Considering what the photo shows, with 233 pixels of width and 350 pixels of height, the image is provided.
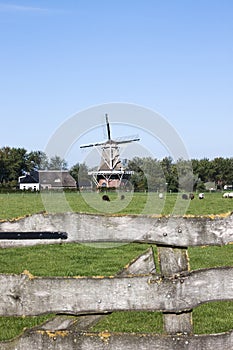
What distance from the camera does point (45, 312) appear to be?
5434 mm

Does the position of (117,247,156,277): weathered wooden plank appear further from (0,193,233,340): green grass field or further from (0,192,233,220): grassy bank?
(0,192,233,220): grassy bank

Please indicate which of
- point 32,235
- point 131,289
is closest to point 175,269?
point 131,289

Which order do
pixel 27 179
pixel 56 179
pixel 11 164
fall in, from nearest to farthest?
pixel 56 179, pixel 27 179, pixel 11 164

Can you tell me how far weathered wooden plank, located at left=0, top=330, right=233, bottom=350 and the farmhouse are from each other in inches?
4646

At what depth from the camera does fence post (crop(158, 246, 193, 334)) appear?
5504 mm

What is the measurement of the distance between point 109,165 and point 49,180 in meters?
55.3

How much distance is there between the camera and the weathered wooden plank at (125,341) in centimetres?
527

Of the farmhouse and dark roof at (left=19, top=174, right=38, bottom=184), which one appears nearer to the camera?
the farmhouse

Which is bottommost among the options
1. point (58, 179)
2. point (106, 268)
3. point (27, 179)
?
point (106, 268)

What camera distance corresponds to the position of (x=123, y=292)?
5.39 metres

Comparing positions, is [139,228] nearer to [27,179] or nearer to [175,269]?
[175,269]

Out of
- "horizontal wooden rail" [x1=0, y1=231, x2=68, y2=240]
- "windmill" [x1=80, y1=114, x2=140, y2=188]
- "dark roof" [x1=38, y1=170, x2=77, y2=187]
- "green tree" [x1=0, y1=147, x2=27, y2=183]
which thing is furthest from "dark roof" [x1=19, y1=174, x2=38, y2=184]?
"horizontal wooden rail" [x1=0, y1=231, x2=68, y2=240]

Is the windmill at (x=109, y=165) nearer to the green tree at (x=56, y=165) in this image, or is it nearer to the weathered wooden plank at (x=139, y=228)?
the green tree at (x=56, y=165)

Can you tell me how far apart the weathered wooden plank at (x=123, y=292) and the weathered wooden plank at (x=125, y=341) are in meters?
0.21
